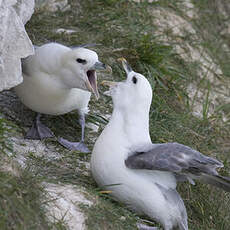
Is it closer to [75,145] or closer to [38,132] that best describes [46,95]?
[38,132]

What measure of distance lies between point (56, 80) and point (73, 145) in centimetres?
52

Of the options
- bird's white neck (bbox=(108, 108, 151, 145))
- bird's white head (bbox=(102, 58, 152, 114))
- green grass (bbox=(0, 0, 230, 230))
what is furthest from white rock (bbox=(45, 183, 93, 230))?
bird's white head (bbox=(102, 58, 152, 114))

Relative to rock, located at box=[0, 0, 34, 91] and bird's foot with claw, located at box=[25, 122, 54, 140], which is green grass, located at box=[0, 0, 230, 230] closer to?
bird's foot with claw, located at box=[25, 122, 54, 140]

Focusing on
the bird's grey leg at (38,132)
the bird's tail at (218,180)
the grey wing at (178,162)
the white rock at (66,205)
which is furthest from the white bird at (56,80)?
the bird's tail at (218,180)

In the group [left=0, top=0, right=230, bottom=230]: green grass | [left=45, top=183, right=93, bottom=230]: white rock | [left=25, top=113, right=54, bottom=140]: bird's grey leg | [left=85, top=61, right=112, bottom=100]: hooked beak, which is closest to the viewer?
[left=45, top=183, right=93, bottom=230]: white rock

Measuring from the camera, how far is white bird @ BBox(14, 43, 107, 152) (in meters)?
4.56

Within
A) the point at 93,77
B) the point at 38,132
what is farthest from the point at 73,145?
the point at 93,77

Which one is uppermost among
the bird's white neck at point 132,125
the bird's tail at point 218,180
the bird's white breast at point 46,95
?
the bird's white neck at point 132,125

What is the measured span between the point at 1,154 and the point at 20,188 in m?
0.31

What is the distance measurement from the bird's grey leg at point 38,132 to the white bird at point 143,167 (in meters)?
0.70

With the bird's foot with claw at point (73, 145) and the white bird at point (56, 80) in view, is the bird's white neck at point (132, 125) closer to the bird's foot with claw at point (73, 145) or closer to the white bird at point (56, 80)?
the white bird at point (56, 80)

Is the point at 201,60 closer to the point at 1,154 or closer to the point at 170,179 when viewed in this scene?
the point at 170,179

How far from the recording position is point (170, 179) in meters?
4.20

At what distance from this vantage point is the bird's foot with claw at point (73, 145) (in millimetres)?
4793
